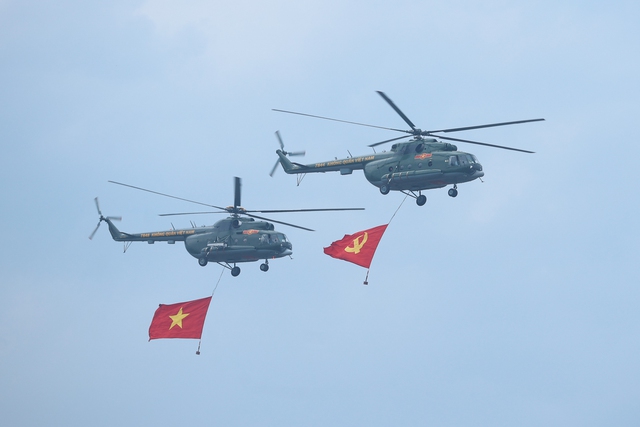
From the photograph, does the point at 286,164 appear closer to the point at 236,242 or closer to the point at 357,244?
the point at 236,242

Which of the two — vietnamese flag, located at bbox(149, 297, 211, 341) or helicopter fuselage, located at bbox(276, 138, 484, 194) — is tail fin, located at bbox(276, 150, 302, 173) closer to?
helicopter fuselage, located at bbox(276, 138, 484, 194)

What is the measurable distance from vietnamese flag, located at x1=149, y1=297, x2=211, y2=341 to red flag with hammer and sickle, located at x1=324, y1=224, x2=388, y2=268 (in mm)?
10395

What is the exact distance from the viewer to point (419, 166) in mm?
71625

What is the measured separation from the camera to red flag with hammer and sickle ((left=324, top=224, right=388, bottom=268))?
2783 inches

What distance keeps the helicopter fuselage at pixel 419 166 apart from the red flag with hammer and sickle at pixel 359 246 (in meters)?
3.40

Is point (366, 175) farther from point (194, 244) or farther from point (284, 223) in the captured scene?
point (194, 244)

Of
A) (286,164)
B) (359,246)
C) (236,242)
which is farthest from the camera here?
(286,164)

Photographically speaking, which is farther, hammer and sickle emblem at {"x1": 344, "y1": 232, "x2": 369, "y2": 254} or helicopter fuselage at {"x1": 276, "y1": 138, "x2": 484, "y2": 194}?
hammer and sickle emblem at {"x1": 344, "y1": 232, "x2": 369, "y2": 254}

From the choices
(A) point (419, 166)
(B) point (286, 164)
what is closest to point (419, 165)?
(A) point (419, 166)

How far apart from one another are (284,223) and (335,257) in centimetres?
789

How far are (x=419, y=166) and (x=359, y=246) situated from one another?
20.2 feet

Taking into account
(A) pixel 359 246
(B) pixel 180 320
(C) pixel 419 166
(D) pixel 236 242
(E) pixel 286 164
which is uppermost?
(E) pixel 286 164

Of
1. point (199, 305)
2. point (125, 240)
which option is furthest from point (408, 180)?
point (125, 240)

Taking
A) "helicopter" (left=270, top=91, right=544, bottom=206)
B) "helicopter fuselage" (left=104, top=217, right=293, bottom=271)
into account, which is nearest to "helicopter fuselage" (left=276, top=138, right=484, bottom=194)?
"helicopter" (left=270, top=91, right=544, bottom=206)
